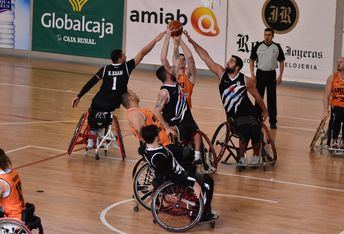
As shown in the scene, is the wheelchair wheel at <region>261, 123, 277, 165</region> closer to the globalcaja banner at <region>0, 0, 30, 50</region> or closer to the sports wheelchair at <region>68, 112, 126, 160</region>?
the sports wheelchair at <region>68, 112, 126, 160</region>

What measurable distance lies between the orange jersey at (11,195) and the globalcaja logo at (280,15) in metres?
14.1

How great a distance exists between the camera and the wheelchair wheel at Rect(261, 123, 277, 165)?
12.7 metres

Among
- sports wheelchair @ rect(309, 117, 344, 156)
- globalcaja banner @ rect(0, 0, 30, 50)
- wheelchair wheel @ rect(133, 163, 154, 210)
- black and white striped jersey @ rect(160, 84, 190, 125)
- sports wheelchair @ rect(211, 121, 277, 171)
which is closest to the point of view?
wheelchair wheel @ rect(133, 163, 154, 210)

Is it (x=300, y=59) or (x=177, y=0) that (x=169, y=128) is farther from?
(x=177, y=0)

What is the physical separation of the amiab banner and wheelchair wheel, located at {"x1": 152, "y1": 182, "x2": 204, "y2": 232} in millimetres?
14392

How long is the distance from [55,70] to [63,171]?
10.8 m

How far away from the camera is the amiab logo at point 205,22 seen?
22.3 meters

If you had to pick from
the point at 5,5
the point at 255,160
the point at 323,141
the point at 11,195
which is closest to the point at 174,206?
the point at 11,195

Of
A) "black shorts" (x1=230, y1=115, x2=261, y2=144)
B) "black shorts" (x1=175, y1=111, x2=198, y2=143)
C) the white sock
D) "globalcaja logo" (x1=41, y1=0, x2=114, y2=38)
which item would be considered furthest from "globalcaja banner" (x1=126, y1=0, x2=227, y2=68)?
the white sock

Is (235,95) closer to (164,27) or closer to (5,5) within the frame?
(164,27)

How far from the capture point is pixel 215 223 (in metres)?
9.98

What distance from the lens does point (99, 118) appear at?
42.7 feet

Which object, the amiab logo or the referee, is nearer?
the referee

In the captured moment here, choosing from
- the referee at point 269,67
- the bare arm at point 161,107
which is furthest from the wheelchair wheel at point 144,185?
the referee at point 269,67
